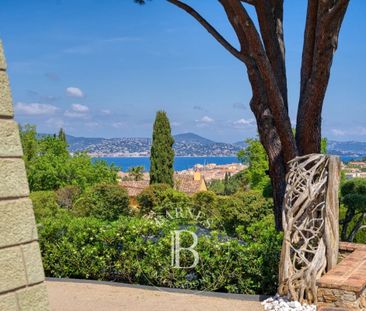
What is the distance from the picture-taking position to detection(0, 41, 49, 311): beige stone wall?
282cm

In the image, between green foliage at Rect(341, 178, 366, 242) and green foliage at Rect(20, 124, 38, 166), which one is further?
green foliage at Rect(20, 124, 38, 166)

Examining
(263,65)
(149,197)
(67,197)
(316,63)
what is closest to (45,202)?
(67,197)

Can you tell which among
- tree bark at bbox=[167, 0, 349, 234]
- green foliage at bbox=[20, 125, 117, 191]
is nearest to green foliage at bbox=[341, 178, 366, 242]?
tree bark at bbox=[167, 0, 349, 234]

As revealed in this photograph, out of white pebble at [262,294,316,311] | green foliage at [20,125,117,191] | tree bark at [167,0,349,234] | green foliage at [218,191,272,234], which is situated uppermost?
tree bark at [167,0,349,234]

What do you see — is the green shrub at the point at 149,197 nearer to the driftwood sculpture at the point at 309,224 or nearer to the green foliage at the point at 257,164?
the driftwood sculpture at the point at 309,224

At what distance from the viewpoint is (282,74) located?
929 centimetres

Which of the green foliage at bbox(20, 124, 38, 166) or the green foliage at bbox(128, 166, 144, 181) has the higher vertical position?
the green foliage at bbox(20, 124, 38, 166)

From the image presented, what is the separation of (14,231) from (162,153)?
86.9 feet

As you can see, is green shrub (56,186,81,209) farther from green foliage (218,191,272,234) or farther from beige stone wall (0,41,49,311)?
beige stone wall (0,41,49,311)

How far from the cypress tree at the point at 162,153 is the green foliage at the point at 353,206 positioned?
1700cm

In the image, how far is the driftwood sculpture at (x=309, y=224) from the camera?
641 cm

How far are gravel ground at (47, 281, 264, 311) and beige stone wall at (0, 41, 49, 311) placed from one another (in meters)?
3.76

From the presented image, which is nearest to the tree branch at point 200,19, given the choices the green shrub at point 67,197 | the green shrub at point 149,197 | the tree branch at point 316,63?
the tree branch at point 316,63

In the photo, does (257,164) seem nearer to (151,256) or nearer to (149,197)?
(149,197)
